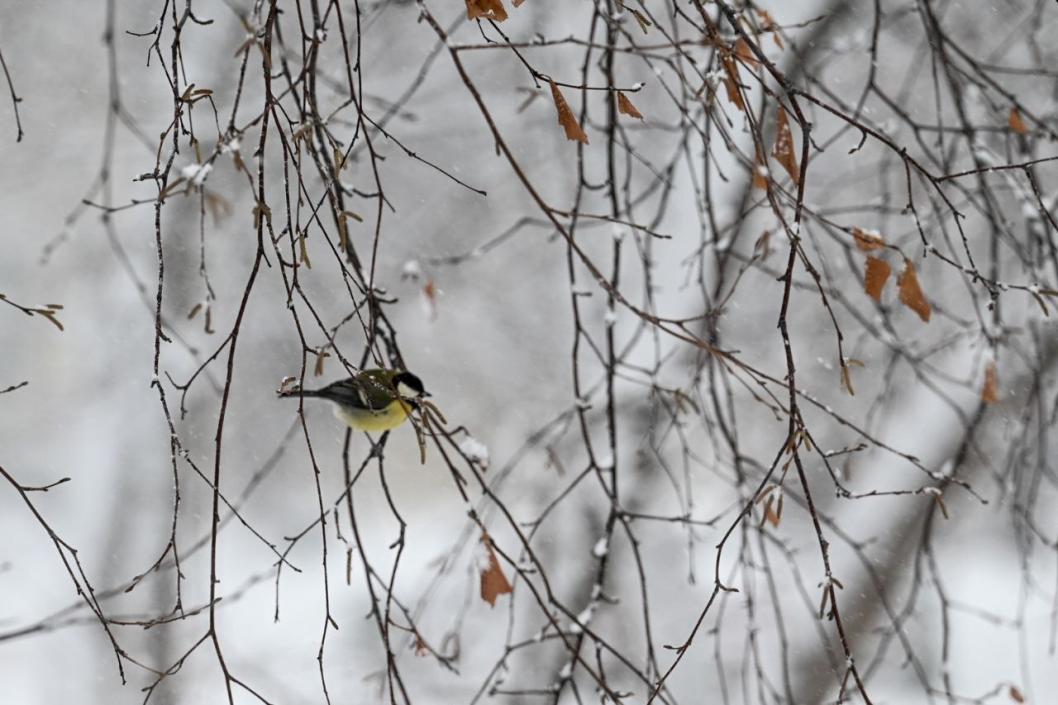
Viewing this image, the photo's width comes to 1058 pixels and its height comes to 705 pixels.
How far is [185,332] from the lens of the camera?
5363 mm

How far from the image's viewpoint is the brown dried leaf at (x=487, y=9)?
0.93 metres

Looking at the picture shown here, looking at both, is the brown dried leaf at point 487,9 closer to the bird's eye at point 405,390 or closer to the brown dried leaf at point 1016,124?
the bird's eye at point 405,390

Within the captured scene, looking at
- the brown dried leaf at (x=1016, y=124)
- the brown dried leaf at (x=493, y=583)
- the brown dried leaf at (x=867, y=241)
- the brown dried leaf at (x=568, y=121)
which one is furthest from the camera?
the brown dried leaf at (x=1016, y=124)

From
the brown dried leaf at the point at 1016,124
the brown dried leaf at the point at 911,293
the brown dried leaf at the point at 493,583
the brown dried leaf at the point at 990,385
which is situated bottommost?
the brown dried leaf at the point at 493,583

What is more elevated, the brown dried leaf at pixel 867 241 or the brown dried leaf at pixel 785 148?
the brown dried leaf at pixel 785 148

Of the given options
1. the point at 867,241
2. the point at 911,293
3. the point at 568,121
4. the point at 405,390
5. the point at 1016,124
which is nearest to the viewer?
the point at 568,121

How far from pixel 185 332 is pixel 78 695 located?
191cm

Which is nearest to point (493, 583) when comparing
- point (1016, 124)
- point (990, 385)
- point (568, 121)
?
point (568, 121)

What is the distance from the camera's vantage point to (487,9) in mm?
937

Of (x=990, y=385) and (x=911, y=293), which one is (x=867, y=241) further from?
(x=990, y=385)

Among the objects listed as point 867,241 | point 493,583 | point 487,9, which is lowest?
point 493,583

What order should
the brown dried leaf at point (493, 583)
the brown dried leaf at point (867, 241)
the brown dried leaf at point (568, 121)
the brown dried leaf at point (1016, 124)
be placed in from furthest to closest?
1. the brown dried leaf at point (1016, 124)
2. the brown dried leaf at point (493, 583)
3. the brown dried leaf at point (867, 241)
4. the brown dried leaf at point (568, 121)

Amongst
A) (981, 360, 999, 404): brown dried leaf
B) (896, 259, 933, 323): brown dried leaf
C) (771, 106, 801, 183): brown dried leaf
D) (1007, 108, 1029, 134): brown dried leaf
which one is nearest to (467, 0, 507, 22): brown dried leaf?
(771, 106, 801, 183): brown dried leaf

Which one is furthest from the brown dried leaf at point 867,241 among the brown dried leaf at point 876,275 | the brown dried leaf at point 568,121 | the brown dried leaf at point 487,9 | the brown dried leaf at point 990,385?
the brown dried leaf at point 990,385
